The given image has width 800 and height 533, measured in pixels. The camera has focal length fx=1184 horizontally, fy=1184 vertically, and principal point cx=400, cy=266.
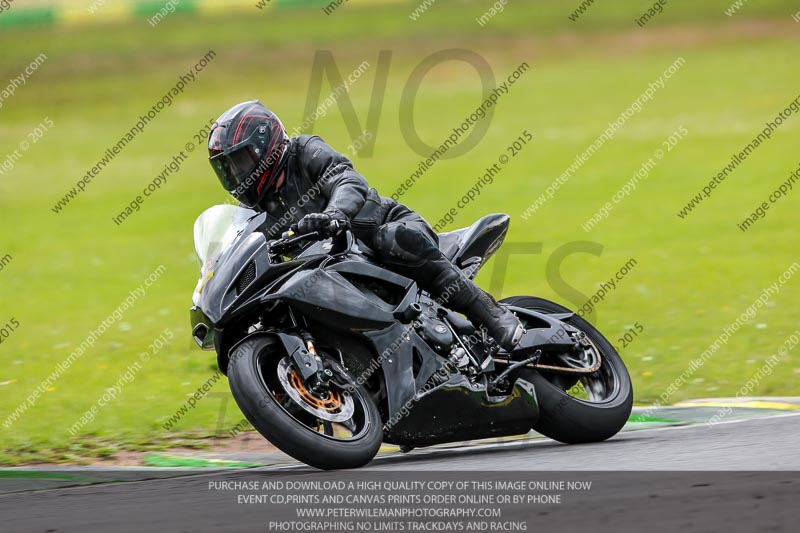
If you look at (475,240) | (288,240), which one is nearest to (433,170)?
(475,240)

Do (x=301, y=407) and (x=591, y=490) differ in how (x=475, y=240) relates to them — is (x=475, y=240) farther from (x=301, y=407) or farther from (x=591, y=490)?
(x=591, y=490)

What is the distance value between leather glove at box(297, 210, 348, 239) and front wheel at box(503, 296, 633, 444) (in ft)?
5.03

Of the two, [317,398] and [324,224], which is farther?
[324,224]

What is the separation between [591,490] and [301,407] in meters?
1.61

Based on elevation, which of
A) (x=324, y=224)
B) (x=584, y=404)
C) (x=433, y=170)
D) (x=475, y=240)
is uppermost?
(x=324, y=224)

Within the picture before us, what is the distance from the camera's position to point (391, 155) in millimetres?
31250

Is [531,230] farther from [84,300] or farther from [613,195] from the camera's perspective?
[84,300]

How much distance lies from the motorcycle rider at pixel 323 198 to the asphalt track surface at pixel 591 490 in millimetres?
956

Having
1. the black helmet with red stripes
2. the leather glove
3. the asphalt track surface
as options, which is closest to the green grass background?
the asphalt track surface

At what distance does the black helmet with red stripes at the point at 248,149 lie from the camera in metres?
6.72

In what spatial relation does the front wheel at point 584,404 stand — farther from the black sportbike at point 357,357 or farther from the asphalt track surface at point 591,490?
the asphalt track surface at point 591,490

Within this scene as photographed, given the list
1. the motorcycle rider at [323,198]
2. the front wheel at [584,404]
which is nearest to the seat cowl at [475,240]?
the motorcycle rider at [323,198]

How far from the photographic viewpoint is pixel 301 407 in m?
6.11

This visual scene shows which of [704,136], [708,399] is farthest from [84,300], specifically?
[704,136]
